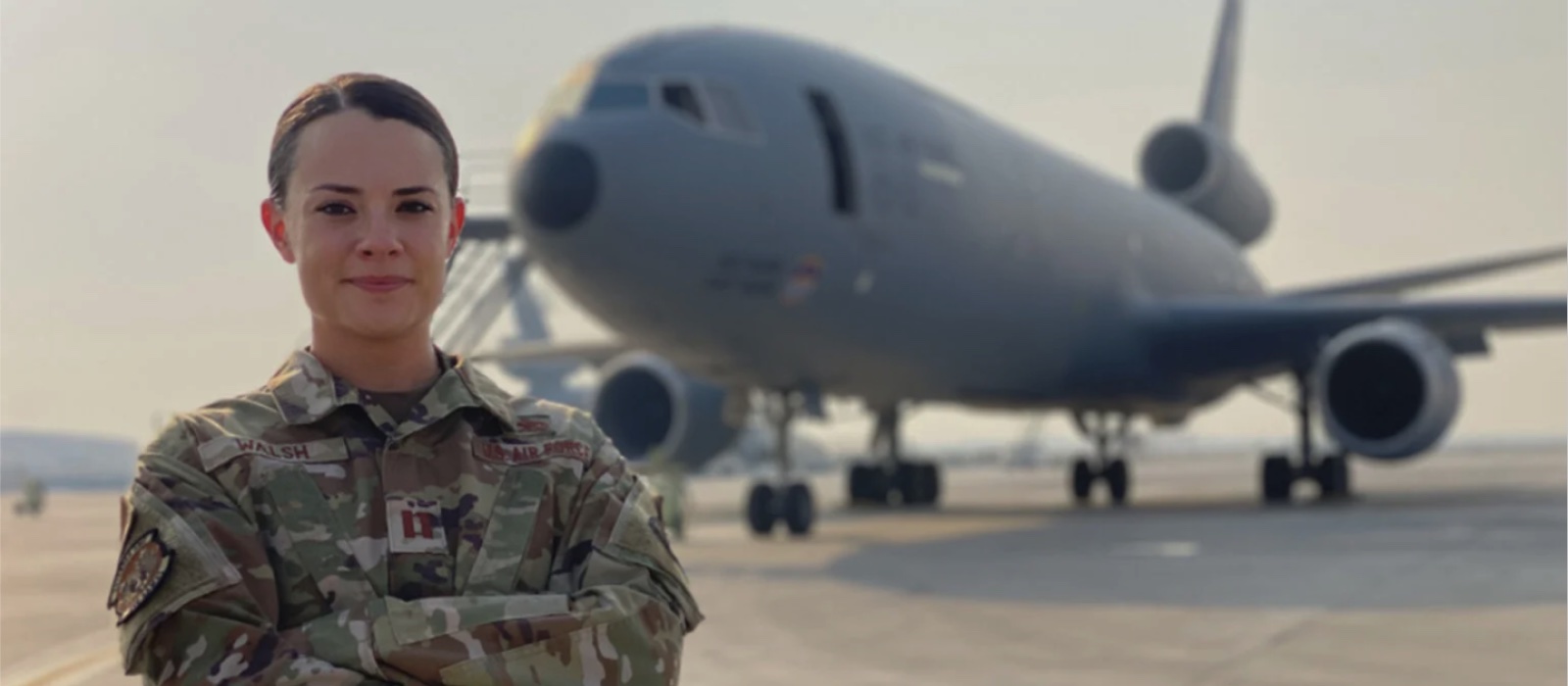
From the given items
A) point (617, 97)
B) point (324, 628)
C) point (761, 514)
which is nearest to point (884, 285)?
point (761, 514)

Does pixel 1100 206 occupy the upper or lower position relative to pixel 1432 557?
upper

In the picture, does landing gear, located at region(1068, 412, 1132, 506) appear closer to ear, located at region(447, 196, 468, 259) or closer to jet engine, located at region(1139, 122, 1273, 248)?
jet engine, located at region(1139, 122, 1273, 248)

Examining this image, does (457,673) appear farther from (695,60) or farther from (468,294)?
(695,60)

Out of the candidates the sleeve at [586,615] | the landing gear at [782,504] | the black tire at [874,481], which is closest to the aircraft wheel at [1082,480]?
the black tire at [874,481]

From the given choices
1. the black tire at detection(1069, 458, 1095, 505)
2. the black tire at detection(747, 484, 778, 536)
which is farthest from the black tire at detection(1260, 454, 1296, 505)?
the black tire at detection(747, 484, 778, 536)

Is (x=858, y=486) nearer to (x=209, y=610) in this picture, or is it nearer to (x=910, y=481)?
(x=910, y=481)

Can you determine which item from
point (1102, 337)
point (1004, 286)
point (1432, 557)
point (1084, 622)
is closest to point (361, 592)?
point (1084, 622)

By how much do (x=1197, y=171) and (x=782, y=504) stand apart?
12.0 metres

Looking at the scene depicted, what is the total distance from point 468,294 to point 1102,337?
1096 cm

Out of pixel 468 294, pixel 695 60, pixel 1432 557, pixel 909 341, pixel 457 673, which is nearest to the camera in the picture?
pixel 457 673

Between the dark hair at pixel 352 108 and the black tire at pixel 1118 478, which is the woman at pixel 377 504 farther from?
the black tire at pixel 1118 478

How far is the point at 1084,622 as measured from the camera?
20.8ft

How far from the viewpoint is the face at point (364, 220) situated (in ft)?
4.99

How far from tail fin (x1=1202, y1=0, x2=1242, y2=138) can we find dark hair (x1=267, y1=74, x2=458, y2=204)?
26.4 m
